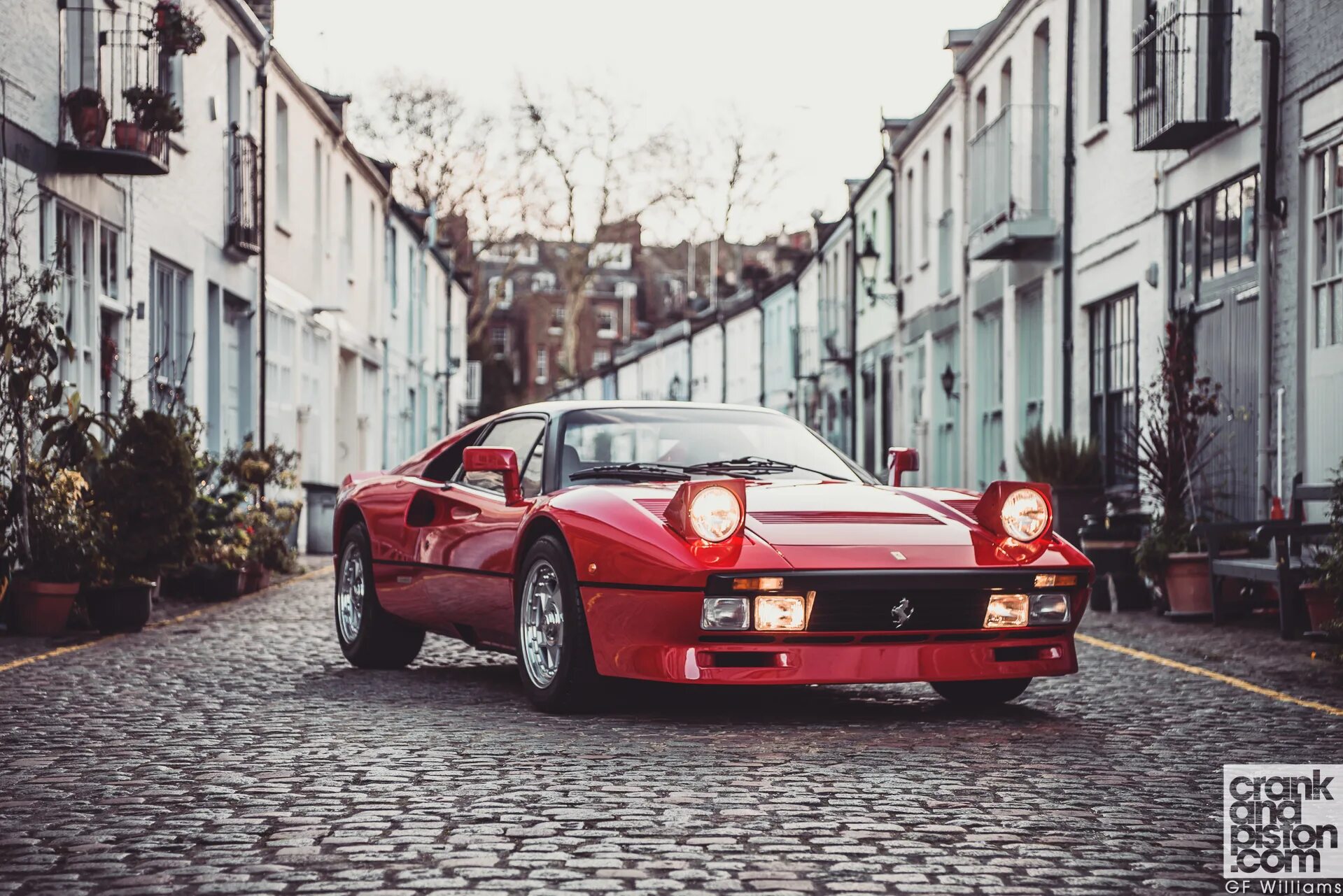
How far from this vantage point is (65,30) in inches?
600

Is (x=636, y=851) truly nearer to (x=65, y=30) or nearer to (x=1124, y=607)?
(x=1124, y=607)

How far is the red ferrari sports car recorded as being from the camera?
6934mm

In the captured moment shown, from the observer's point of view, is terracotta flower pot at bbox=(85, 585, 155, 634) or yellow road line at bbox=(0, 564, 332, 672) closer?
yellow road line at bbox=(0, 564, 332, 672)

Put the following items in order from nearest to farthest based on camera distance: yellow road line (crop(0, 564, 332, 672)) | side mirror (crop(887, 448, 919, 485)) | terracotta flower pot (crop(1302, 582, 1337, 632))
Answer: side mirror (crop(887, 448, 919, 485)) → yellow road line (crop(0, 564, 332, 672)) → terracotta flower pot (crop(1302, 582, 1337, 632))

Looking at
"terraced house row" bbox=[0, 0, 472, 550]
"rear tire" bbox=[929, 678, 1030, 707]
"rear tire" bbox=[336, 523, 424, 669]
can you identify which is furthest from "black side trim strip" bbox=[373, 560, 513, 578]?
"terraced house row" bbox=[0, 0, 472, 550]

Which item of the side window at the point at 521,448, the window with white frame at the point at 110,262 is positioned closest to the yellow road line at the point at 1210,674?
the side window at the point at 521,448

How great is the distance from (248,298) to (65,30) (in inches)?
301

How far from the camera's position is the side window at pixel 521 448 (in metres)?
8.41

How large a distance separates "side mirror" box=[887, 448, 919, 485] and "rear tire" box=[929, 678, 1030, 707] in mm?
1021

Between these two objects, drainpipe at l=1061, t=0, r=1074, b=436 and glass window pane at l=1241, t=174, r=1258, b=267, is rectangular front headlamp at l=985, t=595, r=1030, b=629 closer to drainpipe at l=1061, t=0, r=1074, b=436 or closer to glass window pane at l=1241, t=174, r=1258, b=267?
glass window pane at l=1241, t=174, r=1258, b=267

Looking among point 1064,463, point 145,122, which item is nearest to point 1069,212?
point 1064,463

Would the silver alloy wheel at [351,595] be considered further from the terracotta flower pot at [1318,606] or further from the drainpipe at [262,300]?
the drainpipe at [262,300]

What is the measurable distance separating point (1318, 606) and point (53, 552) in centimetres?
780

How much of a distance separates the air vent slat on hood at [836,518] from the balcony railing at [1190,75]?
27.6 ft
